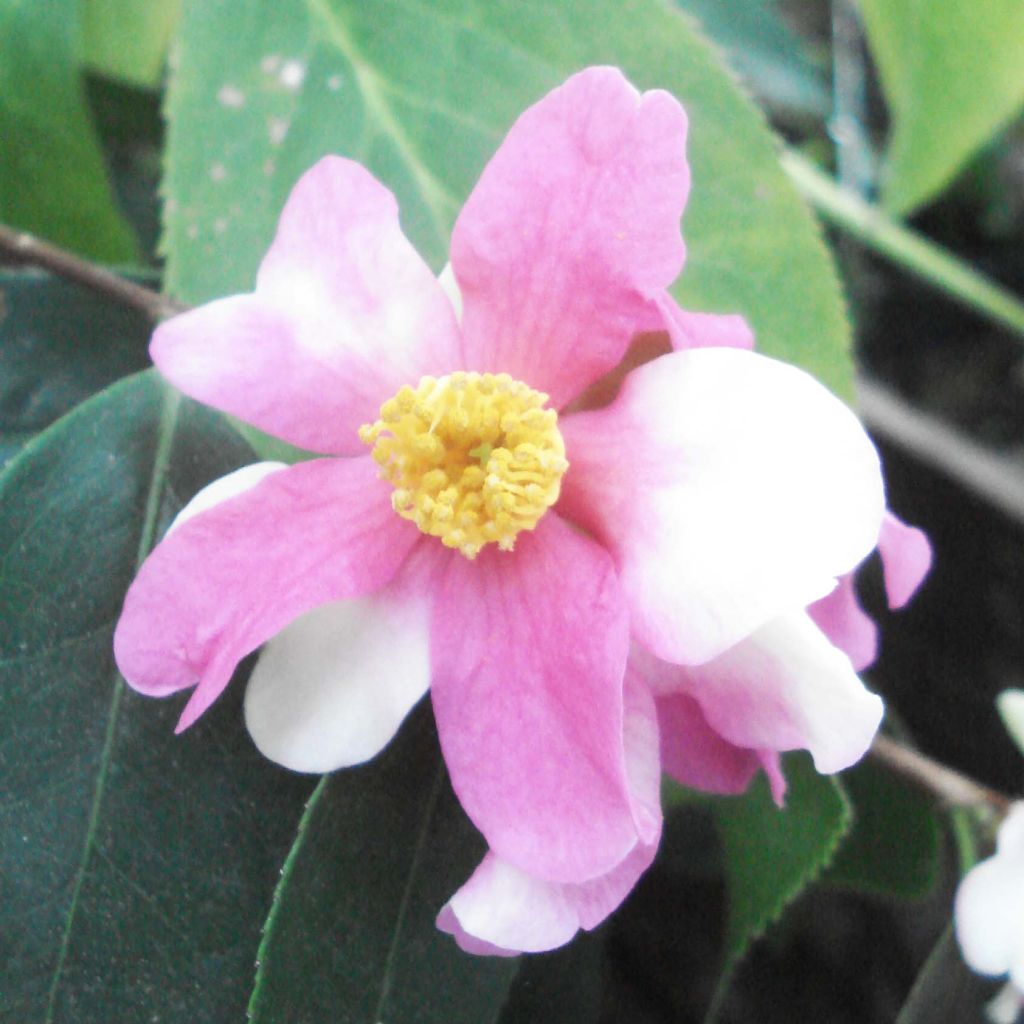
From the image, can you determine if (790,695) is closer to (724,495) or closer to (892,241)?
(724,495)

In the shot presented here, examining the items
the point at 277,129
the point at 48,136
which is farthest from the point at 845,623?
the point at 48,136

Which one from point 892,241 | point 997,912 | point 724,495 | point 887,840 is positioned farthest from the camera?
point 892,241

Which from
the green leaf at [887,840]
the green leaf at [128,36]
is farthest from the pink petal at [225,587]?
the green leaf at [128,36]

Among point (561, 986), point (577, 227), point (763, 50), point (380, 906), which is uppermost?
point (577, 227)

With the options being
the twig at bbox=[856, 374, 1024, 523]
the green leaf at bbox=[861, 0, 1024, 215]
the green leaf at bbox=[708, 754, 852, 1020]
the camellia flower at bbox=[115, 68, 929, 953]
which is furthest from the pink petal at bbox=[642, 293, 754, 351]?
the twig at bbox=[856, 374, 1024, 523]

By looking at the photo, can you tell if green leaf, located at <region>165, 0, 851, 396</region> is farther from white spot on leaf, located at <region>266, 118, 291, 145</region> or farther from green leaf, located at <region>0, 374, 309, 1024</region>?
green leaf, located at <region>0, 374, 309, 1024</region>

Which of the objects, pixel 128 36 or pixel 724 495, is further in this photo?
pixel 128 36

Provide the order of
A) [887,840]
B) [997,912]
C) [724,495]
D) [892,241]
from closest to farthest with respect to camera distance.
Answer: [724,495], [997,912], [887,840], [892,241]
